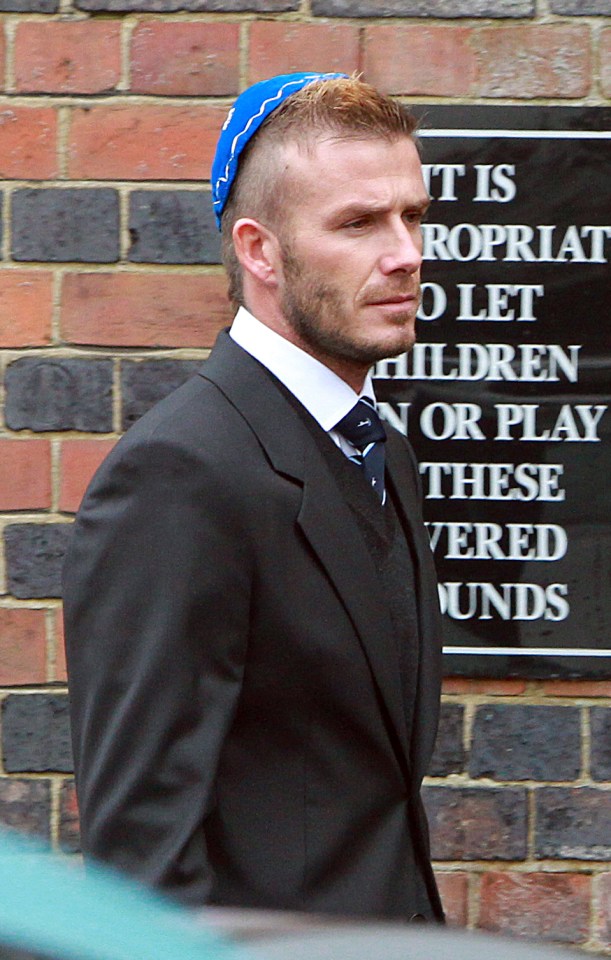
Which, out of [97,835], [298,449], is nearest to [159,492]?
[298,449]

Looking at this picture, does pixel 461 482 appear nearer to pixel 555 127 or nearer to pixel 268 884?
pixel 555 127

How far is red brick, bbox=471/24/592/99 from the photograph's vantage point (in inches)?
116

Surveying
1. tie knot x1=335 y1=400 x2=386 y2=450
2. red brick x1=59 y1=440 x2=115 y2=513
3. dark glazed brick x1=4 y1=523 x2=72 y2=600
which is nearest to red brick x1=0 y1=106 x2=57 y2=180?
red brick x1=59 y1=440 x2=115 y2=513

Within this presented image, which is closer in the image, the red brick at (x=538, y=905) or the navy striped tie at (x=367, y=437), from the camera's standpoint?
the navy striped tie at (x=367, y=437)

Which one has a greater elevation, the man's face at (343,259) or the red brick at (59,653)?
the man's face at (343,259)

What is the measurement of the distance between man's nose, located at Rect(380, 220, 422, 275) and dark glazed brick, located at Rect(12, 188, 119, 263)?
0.94 meters

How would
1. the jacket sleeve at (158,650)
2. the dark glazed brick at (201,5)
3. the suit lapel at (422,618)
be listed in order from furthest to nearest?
the dark glazed brick at (201,5) → the suit lapel at (422,618) → the jacket sleeve at (158,650)

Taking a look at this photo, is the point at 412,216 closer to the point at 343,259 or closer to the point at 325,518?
the point at 343,259

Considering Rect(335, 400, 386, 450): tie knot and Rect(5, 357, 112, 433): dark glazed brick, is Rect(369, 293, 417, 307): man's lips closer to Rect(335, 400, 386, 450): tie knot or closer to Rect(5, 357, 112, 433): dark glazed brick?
Rect(335, 400, 386, 450): tie knot

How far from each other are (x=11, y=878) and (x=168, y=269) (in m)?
1.81

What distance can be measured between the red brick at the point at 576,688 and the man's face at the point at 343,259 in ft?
3.64

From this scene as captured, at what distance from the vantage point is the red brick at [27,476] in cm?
299

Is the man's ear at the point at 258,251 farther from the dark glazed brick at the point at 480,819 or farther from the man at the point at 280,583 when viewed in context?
the dark glazed brick at the point at 480,819

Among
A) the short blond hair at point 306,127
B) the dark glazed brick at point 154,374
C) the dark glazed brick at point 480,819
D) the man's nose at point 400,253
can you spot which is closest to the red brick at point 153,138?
the dark glazed brick at point 154,374
